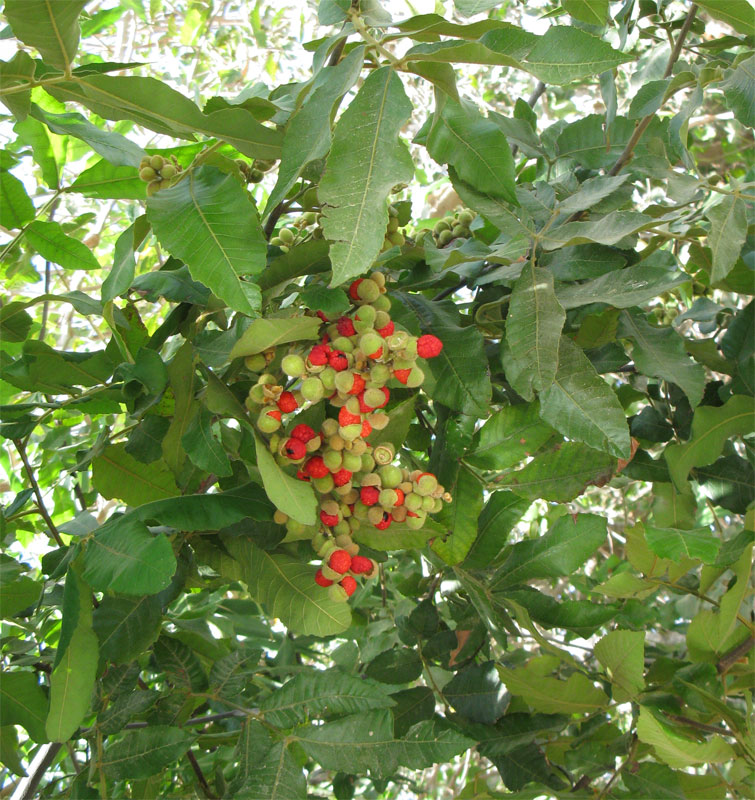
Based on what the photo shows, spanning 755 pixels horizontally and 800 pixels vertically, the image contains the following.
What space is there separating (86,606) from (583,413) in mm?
641

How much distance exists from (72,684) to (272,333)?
1.57ft

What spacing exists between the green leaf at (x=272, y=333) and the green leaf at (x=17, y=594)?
468 mm

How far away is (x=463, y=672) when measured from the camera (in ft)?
4.16

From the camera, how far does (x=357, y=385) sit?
0.86 meters

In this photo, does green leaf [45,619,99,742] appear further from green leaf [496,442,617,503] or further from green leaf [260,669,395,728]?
green leaf [496,442,617,503]

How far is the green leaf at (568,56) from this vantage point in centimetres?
80

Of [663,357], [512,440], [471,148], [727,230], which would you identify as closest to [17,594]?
[512,440]

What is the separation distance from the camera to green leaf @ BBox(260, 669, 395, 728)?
3.47 ft

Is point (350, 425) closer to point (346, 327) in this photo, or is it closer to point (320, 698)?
point (346, 327)

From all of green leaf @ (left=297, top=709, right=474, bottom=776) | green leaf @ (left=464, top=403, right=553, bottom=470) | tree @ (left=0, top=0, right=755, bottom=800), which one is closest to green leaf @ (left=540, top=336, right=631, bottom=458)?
tree @ (left=0, top=0, right=755, bottom=800)

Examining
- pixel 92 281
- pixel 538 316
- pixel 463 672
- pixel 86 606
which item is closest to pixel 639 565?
pixel 463 672

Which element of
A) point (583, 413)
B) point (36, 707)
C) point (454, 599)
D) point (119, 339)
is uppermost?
point (119, 339)

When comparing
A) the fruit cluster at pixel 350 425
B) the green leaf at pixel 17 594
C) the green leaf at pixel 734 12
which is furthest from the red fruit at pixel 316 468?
the green leaf at pixel 734 12

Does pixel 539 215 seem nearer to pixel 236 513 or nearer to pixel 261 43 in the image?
pixel 236 513
